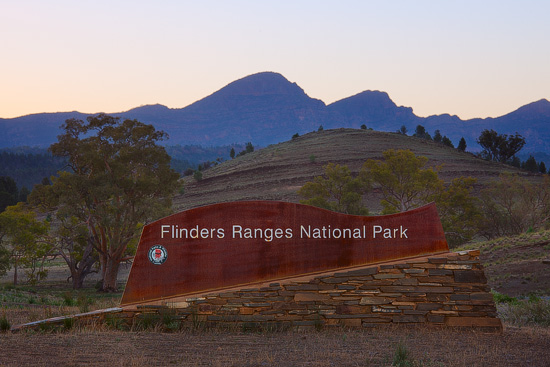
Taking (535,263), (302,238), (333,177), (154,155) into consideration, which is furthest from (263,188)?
(302,238)

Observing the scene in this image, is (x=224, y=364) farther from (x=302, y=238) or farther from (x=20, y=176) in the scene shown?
(x=20, y=176)

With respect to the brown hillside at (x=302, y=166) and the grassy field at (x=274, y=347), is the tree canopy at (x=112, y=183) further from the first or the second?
the brown hillside at (x=302, y=166)

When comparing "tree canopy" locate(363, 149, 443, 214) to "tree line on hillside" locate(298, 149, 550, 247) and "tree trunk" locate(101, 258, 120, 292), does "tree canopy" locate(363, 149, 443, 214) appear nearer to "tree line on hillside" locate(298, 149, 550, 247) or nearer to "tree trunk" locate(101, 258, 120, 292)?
"tree line on hillside" locate(298, 149, 550, 247)

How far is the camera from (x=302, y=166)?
92938 millimetres

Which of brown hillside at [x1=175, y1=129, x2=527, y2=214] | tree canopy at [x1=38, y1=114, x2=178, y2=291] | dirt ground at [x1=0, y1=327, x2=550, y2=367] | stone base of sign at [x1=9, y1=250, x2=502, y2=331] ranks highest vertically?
brown hillside at [x1=175, y1=129, x2=527, y2=214]

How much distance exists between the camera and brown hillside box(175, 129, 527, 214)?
7931 cm

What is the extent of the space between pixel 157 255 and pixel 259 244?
1.96 meters

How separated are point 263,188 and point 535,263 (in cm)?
5822

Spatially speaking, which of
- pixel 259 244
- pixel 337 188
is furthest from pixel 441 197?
pixel 259 244

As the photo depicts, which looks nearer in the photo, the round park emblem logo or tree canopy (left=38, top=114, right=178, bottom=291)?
the round park emblem logo

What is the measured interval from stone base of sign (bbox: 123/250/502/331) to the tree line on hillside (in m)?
36.0

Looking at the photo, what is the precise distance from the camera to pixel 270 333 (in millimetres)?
10117

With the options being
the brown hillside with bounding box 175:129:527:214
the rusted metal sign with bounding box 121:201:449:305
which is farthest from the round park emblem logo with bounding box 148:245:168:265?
the brown hillside with bounding box 175:129:527:214

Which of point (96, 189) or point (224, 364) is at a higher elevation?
point (96, 189)
